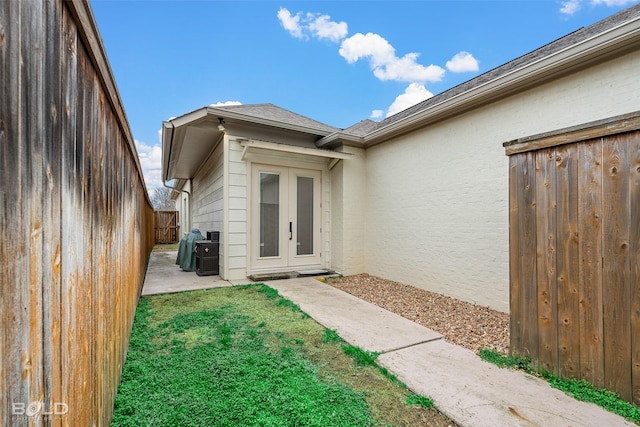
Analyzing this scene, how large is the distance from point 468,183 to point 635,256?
2.80 meters

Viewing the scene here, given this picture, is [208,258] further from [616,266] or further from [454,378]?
[616,266]

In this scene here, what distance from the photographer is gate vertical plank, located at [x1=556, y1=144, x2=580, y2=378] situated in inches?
88.4

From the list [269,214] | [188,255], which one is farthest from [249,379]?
[188,255]

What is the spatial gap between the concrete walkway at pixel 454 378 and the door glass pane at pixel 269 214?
234 centimetres

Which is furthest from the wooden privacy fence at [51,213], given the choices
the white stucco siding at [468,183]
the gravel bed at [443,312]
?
the white stucco siding at [468,183]

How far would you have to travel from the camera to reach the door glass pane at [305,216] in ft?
22.1

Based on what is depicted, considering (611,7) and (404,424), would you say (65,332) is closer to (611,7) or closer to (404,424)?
(404,424)

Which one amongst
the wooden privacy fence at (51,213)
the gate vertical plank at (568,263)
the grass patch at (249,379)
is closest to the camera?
the wooden privacy fence at (51,213)

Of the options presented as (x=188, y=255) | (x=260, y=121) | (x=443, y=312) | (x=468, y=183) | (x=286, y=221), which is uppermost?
(x=260, y=121)

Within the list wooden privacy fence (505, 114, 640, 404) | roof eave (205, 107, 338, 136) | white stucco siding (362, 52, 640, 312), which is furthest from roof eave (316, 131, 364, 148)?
wooden privacy fence (505, 114, 640, 404)

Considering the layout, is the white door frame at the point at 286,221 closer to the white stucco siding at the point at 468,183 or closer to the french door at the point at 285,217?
the french door at the point at 285,217

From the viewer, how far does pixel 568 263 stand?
7.51 ft

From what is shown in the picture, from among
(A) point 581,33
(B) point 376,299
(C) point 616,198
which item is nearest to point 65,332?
(C) point 616,198

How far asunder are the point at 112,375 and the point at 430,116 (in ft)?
17.7
